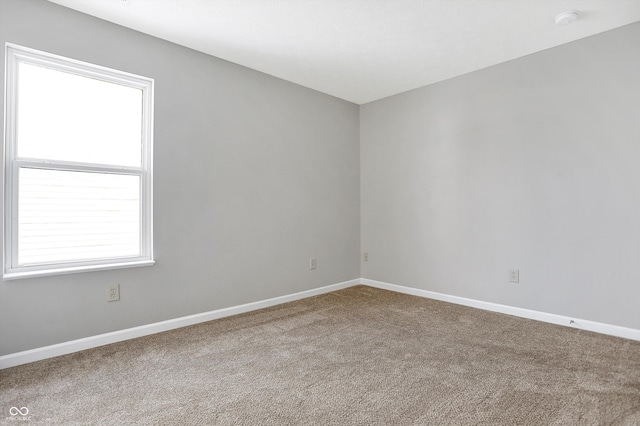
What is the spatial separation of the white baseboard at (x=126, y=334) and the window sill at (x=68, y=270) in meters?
0.49

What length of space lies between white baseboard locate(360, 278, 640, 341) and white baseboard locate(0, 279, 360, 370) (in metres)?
1.34

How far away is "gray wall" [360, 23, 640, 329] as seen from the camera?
272 cm

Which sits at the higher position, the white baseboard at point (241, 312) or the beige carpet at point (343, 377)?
the white baseboard at point (241, 312)

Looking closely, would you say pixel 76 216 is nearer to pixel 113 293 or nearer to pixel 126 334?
pixel 113 293

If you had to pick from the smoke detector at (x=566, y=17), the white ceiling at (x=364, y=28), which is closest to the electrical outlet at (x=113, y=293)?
the white ceiling at (x=364, y=28)

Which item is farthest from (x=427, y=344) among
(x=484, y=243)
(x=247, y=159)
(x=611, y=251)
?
(x=247, y=159)

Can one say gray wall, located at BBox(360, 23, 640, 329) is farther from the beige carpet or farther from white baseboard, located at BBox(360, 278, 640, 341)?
the beige carpet

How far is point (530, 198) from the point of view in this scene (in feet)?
10.4

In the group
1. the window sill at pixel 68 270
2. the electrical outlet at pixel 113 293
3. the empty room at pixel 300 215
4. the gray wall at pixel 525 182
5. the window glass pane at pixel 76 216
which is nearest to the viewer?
the empty room at pixel 300 215

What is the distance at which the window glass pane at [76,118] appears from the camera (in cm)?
234

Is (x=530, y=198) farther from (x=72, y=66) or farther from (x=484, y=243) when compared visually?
(x=72, y=66)

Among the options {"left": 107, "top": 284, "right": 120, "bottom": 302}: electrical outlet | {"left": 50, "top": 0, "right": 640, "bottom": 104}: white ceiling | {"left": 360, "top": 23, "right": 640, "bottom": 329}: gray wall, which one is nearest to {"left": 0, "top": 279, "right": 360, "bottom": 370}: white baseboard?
{"left": 107, "top": 284, "right": 120, "bottom": 302}: electrical outlet

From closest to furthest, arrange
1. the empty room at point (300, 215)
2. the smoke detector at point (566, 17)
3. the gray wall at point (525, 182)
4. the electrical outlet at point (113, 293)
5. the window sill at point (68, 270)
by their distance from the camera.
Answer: the empty room at point (300, 215) → the window sill at point (68, 270) → the smoke detector at point (566, 17) → the electrical outlet at point (113, 293) → the gray wall at point (525, 182)

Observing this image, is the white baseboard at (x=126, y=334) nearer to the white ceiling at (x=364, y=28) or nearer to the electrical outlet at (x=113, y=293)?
the electrical outlet at (x=113, y=293)
